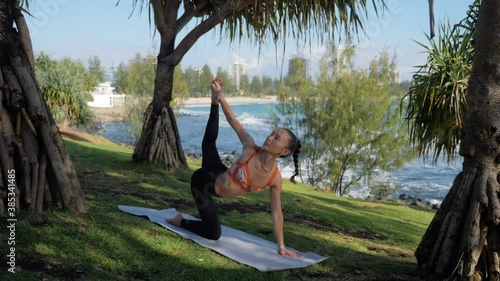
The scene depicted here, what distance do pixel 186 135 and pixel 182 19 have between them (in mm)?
43107

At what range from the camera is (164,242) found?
4227 mm

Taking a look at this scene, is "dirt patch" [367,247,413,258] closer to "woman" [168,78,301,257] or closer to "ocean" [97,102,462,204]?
"woman" [168,78,301,257]

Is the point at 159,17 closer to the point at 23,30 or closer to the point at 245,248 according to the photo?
the point at 23,30

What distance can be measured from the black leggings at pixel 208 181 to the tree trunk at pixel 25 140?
985 millimetres

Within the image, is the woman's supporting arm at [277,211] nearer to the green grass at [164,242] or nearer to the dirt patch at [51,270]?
the green grass at [164,242]

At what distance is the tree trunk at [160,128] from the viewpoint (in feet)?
A: 27.7

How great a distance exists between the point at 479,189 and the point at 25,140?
3505mm

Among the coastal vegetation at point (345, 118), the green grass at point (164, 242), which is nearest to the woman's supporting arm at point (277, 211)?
the green grass at point (164, 242)

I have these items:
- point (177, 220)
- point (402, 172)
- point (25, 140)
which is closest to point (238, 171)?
point (177, 220)

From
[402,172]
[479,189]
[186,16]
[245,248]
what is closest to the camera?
[479,189]

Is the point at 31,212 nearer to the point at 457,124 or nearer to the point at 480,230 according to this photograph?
the point at 480,230

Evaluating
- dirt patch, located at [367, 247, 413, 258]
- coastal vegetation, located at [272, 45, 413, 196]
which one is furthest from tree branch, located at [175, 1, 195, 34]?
coastal vegetation, located at [272, 45, 413, 196]

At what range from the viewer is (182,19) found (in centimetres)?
874

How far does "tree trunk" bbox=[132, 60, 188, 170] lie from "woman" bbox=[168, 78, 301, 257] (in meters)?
4.07
